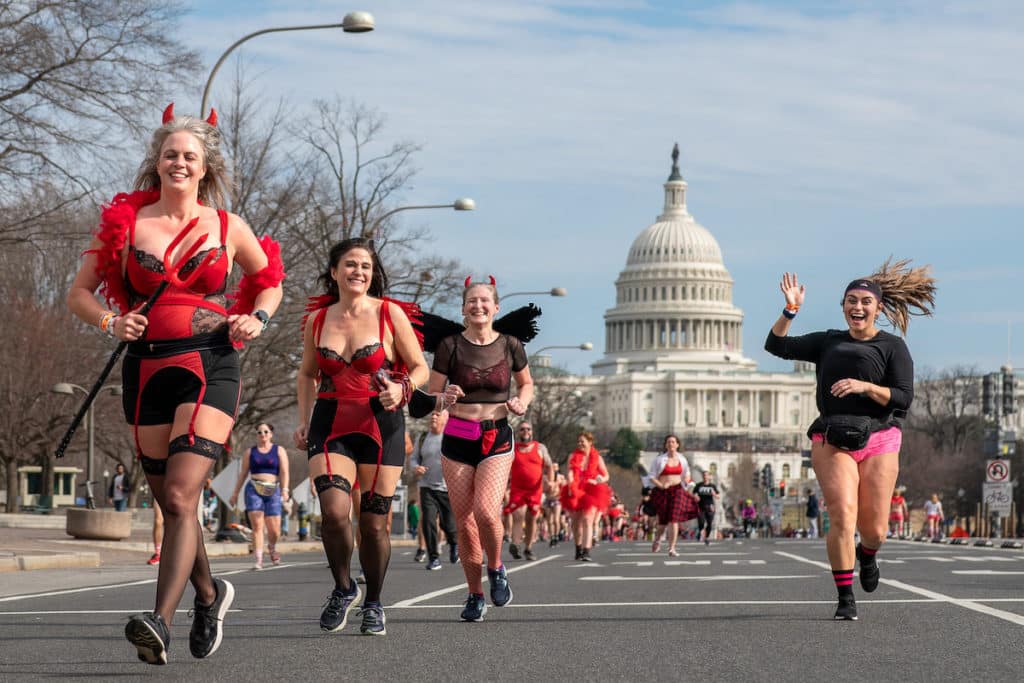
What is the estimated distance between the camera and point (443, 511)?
2145 cm

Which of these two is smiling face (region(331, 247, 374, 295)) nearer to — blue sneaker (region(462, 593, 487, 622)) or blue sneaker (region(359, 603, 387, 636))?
blue sneaker (region(359, 603, 387, 636))

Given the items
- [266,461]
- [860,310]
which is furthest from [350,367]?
[266,461]

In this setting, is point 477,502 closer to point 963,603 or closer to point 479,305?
point 479,305

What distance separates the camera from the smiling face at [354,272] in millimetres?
9414

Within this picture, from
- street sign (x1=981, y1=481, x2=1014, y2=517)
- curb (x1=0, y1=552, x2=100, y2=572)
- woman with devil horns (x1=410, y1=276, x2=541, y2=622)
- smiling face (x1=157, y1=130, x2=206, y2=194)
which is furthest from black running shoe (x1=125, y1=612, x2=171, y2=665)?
street sign (x1=981, y1=481, x2=1014, y2=517)

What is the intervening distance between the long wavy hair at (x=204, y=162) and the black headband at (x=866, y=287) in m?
4.30

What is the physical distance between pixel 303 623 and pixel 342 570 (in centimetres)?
90

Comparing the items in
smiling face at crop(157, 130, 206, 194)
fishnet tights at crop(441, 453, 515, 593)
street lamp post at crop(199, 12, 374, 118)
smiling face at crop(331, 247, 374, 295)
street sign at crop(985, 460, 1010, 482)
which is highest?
street lamp post at crop(199, 12, 374, 118)

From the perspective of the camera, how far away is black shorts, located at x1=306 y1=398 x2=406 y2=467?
9.15 meters

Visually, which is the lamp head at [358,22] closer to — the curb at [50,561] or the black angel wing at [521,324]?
the curb at [50,561]

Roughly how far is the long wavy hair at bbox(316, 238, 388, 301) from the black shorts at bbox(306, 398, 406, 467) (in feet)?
2.39

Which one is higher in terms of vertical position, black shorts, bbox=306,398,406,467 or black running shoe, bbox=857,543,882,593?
black shorts, bbox=306,398,406,467

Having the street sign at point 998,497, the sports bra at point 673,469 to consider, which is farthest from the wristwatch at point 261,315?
the street sign at point 998,497

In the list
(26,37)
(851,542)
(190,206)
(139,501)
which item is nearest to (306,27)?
(26,37)
